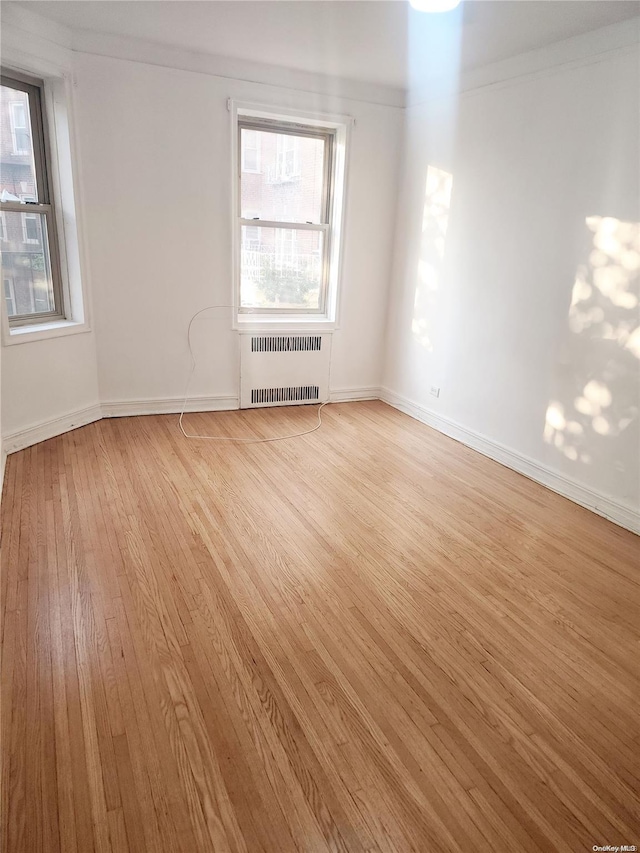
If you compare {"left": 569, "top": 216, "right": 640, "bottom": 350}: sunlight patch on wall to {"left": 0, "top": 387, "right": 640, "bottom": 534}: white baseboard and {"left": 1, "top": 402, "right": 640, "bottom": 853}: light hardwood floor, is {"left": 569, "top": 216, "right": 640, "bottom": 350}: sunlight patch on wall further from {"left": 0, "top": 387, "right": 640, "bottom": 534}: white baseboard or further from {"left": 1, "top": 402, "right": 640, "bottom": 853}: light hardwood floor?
{"left": 1, "top": 402, "right": 640, "bottom": 853}: light hardwood floor

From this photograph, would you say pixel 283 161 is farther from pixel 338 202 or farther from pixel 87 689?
pixel 87 689

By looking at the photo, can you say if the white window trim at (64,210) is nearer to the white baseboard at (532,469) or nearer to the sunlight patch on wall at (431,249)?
the sunlight patch on wall at (431,249)

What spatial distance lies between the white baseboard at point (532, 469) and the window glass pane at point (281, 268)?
4.44 ft

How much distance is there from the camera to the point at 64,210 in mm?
3955

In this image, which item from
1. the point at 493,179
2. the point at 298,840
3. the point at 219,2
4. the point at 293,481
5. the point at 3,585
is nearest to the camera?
the point at 298,840

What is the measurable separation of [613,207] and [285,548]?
2639 mm

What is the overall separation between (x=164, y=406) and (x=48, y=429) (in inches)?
38.7

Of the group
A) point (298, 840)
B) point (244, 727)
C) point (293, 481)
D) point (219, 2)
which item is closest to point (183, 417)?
point (293, 481)

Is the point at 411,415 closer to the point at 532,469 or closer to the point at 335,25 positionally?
the point at 532,469

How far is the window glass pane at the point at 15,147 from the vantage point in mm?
3557

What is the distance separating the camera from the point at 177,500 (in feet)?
10.5

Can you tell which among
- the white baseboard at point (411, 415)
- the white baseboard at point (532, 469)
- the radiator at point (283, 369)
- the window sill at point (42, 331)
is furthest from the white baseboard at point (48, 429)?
the white baseboard at point (532, 469)

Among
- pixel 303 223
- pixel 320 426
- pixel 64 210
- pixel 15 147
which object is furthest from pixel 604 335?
pixel 15 147

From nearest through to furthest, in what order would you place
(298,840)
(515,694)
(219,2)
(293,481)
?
1. (298,840)
2. (515,694)
3. (219,2)
4. (293,481)
